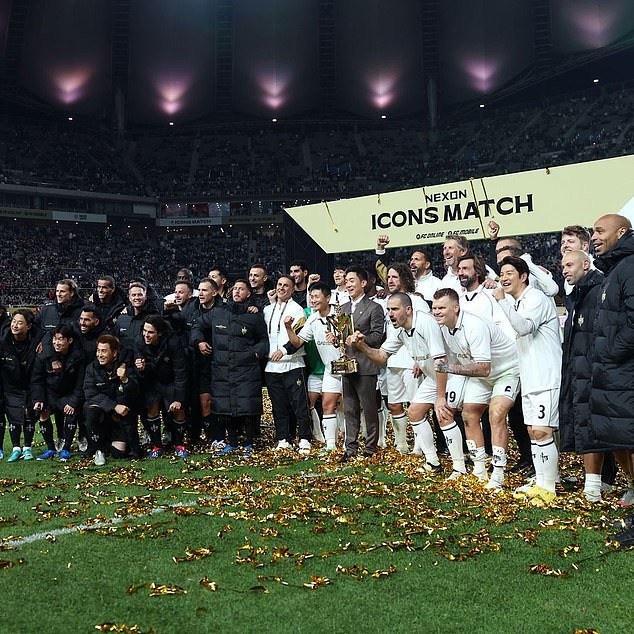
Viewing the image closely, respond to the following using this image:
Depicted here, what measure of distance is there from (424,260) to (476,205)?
2.51 metres

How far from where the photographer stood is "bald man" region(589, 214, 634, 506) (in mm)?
4621

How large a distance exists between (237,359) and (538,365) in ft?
13.5

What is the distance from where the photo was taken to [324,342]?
8.88m

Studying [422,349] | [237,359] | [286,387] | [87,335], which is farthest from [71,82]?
[422,349]

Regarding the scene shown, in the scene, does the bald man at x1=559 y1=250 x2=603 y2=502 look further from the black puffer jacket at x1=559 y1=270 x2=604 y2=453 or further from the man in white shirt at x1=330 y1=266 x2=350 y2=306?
the man in white shirt at x1=330 y1=266 x2=350 y2=306

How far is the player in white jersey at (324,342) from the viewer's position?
28.5 feet

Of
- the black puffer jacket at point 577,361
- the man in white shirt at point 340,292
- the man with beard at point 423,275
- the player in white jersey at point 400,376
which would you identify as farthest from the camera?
the man in white shirt at point 340,292

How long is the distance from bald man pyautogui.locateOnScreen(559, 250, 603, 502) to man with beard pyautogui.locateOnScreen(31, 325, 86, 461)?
230 inches

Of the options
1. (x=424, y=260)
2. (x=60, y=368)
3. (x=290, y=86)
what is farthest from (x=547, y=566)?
(x=290, y=86)

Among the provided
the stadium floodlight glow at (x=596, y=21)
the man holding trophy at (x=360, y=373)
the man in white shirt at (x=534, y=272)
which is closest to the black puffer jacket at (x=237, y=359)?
the man holding trophy at (x=360, y=373)

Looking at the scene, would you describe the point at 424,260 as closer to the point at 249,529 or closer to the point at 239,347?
the point at 239,347

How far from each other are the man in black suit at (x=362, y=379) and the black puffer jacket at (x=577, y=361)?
268 centimetres

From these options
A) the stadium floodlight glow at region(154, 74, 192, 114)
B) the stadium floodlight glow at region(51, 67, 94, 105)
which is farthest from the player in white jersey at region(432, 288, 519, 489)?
the stadium floodlight glow at region(51, 67, 94, 105)

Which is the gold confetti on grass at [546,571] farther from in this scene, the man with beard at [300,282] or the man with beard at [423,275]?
the man with beard at [300,282]
